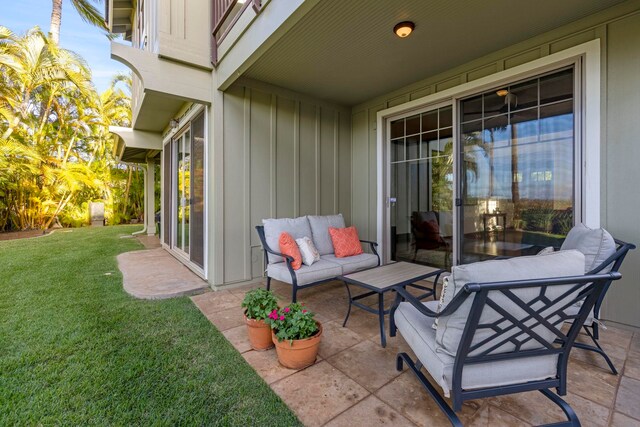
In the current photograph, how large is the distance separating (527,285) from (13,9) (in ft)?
53.5

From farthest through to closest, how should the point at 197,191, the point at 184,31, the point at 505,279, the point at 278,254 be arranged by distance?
the point at 197,191, the point at 184,31, the point at 278,254, the point at 505,279

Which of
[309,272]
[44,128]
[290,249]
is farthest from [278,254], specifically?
[44,128]

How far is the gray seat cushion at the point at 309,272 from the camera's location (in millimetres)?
3113

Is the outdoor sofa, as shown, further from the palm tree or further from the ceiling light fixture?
the palm tree

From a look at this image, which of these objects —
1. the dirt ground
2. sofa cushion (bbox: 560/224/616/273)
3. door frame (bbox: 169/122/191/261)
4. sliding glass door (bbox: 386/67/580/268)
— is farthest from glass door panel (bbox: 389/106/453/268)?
the dirt ground

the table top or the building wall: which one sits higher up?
the building wall

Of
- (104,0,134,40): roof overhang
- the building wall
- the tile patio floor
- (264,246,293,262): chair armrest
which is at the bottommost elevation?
the tile patio floor

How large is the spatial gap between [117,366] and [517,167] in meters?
4.19

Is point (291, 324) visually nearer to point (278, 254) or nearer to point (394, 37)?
point (278, 254)

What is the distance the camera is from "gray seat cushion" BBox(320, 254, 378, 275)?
3.44 meters

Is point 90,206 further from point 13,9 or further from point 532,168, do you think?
point 532,168

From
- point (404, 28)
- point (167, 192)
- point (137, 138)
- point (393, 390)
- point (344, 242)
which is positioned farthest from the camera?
point (137, 138)

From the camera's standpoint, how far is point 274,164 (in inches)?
170

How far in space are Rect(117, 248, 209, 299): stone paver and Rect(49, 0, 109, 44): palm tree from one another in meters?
10.7
